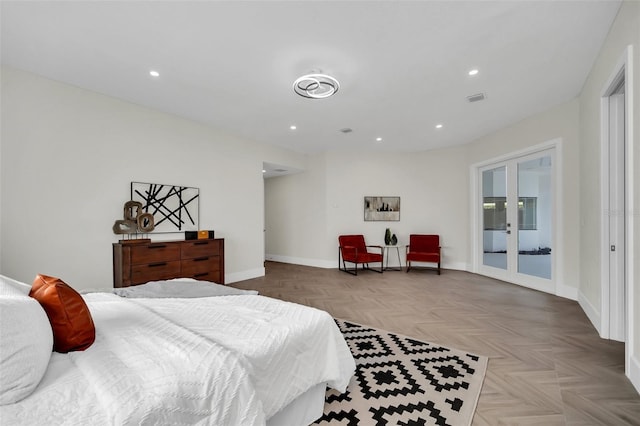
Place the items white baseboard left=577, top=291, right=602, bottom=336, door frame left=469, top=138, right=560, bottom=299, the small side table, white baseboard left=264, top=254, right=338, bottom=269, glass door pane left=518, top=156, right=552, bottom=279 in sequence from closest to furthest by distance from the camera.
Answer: white baseboard left=577, top=291, right=602, bottom=336
door frame left=469, top=138, right=560, bottom=299
glass door pane left=518, top=156, right=552, bottom=279
the small side table
white baseboard left=264, top=254, right=338, bottom=269

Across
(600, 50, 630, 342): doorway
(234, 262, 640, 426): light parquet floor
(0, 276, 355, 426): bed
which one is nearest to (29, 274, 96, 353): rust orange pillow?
(0, 276, 355, 426): bed

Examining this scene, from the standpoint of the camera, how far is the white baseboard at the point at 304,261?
6.68 metres

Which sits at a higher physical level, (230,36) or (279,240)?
(230,36)

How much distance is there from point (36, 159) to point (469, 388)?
477cm

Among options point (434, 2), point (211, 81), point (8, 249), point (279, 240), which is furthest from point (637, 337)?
point (279, 240)

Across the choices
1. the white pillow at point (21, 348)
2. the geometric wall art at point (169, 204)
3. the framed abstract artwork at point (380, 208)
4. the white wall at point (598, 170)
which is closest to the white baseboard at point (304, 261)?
the framed abstract artwork at point (380, 208)

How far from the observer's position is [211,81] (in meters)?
3.35

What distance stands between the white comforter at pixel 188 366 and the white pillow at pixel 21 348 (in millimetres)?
47

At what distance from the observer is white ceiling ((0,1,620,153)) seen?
2244 mm

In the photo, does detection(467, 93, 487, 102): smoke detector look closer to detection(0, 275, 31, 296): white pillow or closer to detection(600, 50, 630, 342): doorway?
detection(600, 50, 630, 342): doorway

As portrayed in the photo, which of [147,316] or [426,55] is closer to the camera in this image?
[147,316]

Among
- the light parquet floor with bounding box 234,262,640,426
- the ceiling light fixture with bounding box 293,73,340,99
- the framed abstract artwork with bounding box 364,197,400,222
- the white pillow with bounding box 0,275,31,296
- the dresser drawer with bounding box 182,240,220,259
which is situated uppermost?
the ceiling light fixture with bounding box 293,73,340,99

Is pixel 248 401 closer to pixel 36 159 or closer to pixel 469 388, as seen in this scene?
pixel 469 388

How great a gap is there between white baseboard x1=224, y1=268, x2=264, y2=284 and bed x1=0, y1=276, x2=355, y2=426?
326 centimetres
